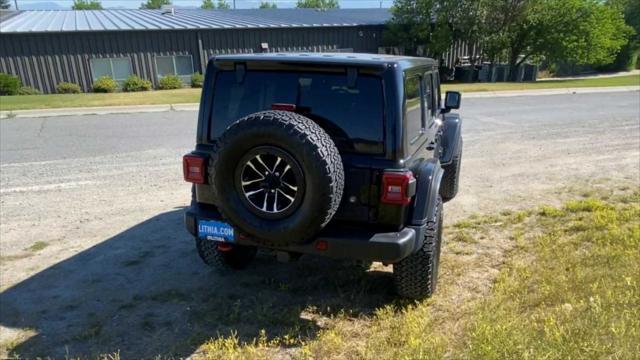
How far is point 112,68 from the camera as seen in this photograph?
2516cm

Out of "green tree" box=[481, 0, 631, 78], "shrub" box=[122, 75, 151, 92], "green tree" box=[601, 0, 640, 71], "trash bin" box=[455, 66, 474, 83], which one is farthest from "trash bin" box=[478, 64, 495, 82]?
"shrub" box=[122, 75, 151, 92]

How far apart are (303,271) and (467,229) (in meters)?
2.09

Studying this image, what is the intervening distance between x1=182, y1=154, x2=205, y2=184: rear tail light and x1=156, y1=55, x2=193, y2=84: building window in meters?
23.8

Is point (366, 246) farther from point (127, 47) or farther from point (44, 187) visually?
point (127, 47)

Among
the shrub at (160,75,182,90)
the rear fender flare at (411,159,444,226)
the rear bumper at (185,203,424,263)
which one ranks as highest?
the rear fender flare at (411,159,444,226)

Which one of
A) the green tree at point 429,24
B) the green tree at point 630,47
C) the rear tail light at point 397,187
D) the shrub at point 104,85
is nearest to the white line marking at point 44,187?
the rear tail light at point 397,187

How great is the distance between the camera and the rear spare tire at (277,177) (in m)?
3.13

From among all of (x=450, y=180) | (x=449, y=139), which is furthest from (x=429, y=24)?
(x=449, y=139)

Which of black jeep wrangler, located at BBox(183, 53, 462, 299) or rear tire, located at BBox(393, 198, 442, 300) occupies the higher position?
black jeep wrangler, located at BBox(183, 53, 462, 299)

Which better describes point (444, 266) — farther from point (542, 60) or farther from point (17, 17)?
point (17, 17)

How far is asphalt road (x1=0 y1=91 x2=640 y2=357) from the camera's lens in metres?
3.75

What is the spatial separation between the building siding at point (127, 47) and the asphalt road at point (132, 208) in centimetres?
1252

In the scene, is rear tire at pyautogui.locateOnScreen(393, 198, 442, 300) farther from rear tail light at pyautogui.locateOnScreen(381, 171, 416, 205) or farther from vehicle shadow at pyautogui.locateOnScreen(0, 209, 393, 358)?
rear tail light at pyautogui.locateOnScreen(381, 171, 416, 205)

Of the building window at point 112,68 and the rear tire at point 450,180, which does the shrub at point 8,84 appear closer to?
the building window at point 112,68
